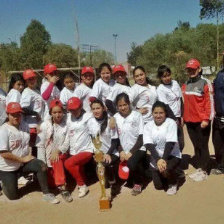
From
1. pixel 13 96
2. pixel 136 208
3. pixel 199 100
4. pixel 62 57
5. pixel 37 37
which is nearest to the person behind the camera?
pixel 136 208

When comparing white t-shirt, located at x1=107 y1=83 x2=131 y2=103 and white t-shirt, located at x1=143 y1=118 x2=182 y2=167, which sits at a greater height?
white t-shirt, located at x1=107 y1=83 x2=131 y2=103

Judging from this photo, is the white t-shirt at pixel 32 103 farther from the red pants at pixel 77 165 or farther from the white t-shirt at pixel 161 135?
the white t-shirt at pixel 161 135

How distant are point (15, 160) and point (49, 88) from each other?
149 centimetres

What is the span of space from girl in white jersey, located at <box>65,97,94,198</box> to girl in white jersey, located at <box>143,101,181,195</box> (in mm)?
944

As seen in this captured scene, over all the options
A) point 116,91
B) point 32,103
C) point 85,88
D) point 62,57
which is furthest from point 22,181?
point 62,57

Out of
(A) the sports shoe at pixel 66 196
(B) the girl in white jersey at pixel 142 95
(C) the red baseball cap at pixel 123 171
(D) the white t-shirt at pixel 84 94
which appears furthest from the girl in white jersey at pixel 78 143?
(B) the girl in white jersey at pixel 142 95

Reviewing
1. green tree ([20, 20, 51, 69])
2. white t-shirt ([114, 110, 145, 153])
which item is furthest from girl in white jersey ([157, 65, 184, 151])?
green tree ([20, 20, 51, 69])

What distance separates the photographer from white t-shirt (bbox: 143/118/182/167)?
16.3ft

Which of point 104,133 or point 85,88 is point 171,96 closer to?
point 104,133

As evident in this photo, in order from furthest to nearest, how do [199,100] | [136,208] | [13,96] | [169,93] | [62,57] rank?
[62,57] < [13,96] < [169,93] < [199,100] < [136,208]

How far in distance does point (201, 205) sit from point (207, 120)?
4.47ft

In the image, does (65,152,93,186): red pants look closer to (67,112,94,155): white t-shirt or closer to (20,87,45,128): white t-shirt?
(67,112,94,155): white t-shirt

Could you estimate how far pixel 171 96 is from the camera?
18.5 feet

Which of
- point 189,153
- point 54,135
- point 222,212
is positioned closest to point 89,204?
point 54,135
